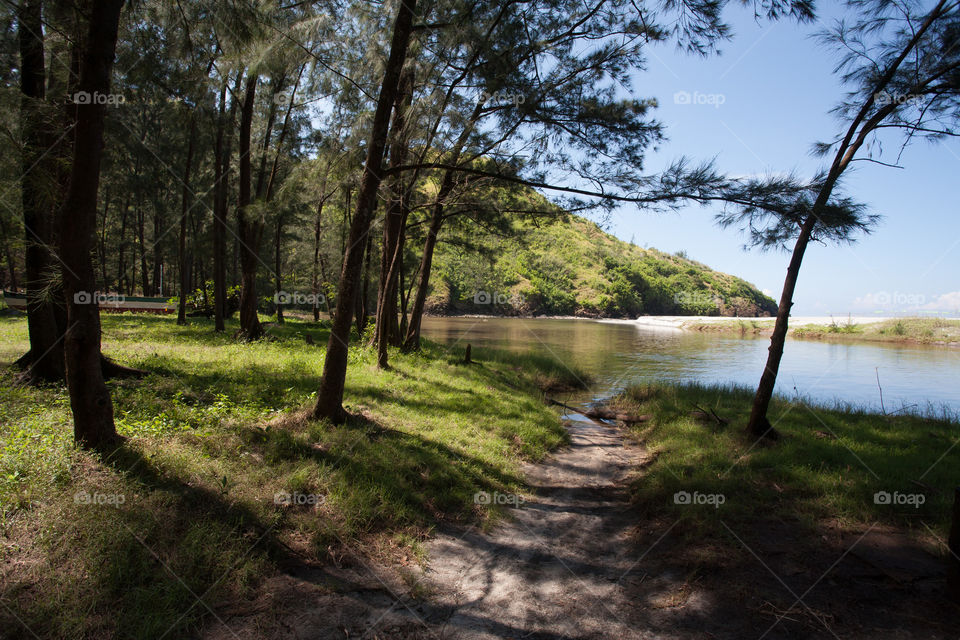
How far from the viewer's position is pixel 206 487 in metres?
3.74

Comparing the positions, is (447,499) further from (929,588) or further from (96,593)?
(929,588)

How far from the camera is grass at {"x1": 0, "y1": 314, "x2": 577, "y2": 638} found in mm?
2668

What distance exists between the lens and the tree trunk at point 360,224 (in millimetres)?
5629

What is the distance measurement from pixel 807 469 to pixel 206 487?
6756mm

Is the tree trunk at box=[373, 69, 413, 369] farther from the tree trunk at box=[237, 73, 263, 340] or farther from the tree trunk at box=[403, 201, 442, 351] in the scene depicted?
the tree trunk at box=[237, 73, 263, 340]

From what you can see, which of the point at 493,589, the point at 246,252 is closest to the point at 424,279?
the point at 246,252

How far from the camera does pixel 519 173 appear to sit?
338 inches

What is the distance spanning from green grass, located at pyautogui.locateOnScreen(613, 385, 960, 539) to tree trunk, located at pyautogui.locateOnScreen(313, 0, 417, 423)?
420cm

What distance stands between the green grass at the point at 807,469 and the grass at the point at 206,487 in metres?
2.07

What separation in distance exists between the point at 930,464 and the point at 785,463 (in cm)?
177

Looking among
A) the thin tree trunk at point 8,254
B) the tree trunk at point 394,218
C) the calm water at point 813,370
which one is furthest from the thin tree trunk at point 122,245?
the tree trunk at point 394,218

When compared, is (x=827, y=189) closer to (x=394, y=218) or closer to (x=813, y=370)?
(x=394, y=218)

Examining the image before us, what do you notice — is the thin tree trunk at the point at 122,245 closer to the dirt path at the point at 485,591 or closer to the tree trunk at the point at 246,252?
the tree trunk at the point at 246,252

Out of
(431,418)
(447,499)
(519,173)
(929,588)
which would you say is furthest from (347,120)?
(929,588)
